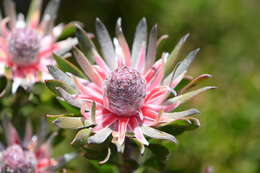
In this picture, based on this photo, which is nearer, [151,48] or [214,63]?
[151,48]

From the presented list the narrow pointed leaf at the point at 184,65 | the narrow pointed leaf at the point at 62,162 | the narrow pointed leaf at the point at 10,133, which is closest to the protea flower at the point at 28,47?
the narrow pointed leaf at the point at 10,133

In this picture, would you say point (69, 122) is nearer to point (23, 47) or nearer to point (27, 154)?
point (27, 154)

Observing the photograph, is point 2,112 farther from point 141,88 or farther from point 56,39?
point 141,88

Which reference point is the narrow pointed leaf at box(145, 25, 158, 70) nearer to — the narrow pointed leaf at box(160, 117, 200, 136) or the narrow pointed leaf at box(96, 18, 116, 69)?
the narrow pointed leaf at box(96, 18, 116, 69)

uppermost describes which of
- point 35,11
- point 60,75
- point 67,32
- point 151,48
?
point 35,11

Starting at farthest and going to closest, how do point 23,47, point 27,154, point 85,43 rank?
point 23,47
point 27,154
point 85,43

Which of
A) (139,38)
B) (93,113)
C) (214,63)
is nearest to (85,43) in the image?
(139,38)
